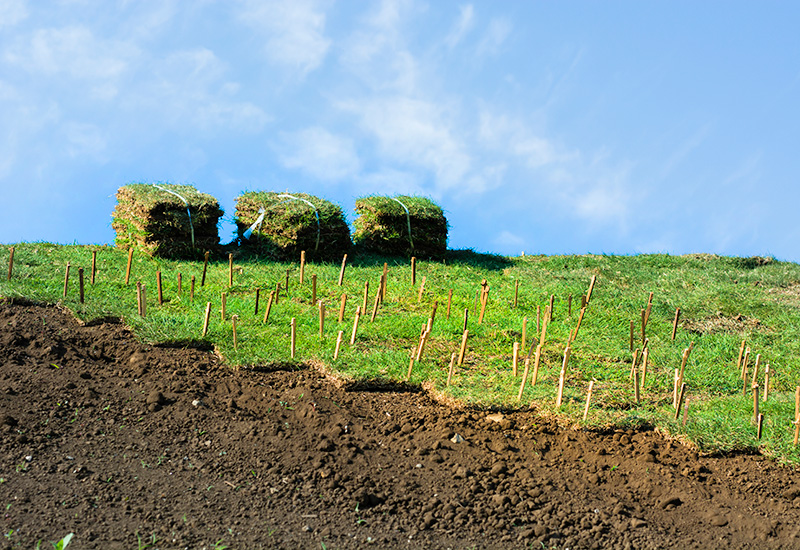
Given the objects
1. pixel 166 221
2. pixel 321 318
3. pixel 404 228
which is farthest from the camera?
pixel 404 228

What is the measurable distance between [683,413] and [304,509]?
3105 mm

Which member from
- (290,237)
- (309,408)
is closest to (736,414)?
(309,408)

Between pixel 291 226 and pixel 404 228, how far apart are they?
1.92m

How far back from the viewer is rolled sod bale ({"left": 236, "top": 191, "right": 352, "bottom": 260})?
1088cm

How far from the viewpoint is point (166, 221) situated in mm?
10516

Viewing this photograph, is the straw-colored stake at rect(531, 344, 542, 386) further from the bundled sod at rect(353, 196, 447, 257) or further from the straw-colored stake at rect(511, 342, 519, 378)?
the bundled sod at rect(353, 196, 447, 257)

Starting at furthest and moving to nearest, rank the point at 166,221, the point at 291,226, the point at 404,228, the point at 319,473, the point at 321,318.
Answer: the point at 404,228 < the point at 291,226 < the point at 166,221 < the point at 321,318 < the point at 319,473

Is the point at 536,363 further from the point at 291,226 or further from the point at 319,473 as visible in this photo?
the point at 291,226

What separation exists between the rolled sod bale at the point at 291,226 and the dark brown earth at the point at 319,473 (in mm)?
4743

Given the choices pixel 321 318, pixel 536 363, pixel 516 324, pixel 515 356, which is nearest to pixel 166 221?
pixel 321 318

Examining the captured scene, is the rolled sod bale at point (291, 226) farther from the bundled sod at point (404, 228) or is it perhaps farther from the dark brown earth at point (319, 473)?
the dark brown earth at point (319, 473)

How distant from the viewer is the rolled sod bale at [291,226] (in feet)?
35.7

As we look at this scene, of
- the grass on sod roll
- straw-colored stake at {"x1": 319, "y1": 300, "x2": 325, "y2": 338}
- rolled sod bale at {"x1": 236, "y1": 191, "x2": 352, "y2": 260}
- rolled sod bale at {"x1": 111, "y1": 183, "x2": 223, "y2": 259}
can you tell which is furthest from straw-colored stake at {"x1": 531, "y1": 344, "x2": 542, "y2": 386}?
rolled sod bale at {"x1": 111, "y1": 183, "x2": 223, "y2": 259}

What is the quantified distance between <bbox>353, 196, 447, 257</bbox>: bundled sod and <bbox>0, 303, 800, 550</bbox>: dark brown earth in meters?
5.70
